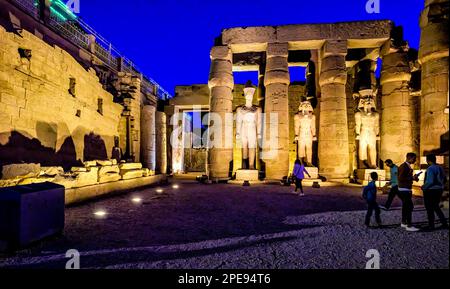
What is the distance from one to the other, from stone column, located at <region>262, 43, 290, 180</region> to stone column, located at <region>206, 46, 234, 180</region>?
77.3 inches

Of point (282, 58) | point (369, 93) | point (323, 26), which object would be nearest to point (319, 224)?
point (369, 93)

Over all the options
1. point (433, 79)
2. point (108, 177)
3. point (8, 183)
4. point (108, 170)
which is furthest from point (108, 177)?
point (433, 79)

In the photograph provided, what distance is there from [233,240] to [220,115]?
Result: 9.63 m

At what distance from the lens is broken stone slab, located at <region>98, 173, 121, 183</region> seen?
299 inches

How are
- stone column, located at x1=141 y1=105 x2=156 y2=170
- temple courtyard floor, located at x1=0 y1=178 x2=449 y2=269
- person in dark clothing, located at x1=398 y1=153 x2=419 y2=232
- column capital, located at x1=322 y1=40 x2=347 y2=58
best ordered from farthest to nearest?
1. stone column, located at x1=141 y1=105 x2=156 y2=170
2. column capital, located at x1=322 y1=40 x2=347 y2=58
3. person in dark clothing, located at x1=398 y1=153 x2=419 y2=232
4. temple courtyard floor, located at x1=0 y1=178 x2=449 y2=269

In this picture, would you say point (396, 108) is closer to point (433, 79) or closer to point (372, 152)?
point (372, 152)

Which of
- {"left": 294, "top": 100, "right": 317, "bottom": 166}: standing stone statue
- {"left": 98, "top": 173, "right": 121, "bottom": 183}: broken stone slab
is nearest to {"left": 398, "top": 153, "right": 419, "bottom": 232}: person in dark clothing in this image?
{"left": 294, "top": 100, "right": 317, "bottom": 166}: standing stone statue

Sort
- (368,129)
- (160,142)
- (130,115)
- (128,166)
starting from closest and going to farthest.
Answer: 1. (128,166)
2. (368,129)
3. (130,115)
4. (160,142)

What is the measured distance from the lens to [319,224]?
181 inches

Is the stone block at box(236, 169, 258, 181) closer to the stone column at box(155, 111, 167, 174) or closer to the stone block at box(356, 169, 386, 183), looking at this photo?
the stone block at box(356, 169, 386, 183)

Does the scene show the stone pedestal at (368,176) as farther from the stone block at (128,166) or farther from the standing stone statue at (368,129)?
the stone block at (128,166)

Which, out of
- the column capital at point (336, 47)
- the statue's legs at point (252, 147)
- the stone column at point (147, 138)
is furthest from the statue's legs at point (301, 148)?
the stone column at point (147, 138)

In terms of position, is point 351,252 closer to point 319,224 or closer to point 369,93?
point 319,224

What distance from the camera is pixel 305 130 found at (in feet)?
37.7
